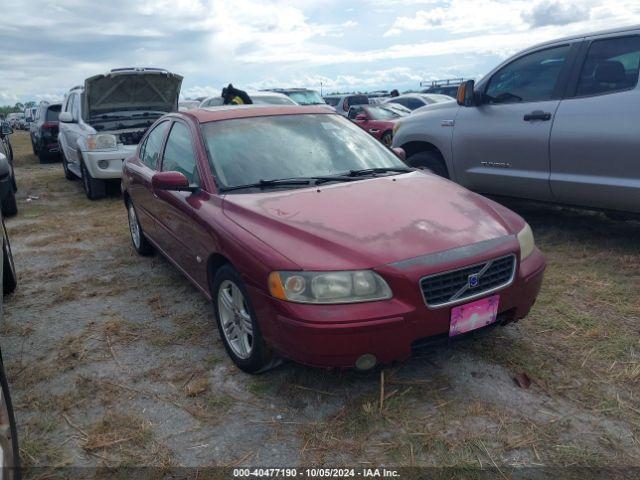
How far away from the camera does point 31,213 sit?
26.2 ft

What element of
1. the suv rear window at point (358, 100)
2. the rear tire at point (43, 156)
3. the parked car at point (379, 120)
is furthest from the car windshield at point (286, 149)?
the suv rear window at point (358, 100)

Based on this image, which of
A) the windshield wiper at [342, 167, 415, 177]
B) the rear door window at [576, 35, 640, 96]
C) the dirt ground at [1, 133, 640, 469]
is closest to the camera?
the dirt ground at [1, 133, 640, 469]

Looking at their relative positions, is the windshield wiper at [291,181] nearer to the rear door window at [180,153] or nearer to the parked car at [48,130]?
the rear door window at [180,153]

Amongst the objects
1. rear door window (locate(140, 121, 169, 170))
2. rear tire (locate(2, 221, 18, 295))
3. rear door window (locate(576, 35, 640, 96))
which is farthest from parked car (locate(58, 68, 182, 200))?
rear door window (locate(576, 35, 640, 96))

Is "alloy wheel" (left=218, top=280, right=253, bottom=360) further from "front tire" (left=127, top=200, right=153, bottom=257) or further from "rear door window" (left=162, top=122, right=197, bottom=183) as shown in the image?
"front tire" (left=127, top=200, right=153, bottom=257)

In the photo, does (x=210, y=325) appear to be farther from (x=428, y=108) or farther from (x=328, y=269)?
(x=428, y=108)

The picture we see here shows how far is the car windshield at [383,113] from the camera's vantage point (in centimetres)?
1364

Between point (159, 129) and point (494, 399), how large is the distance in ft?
11.6

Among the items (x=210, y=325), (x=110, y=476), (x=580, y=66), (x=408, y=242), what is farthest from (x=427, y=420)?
(x=580, y=66)

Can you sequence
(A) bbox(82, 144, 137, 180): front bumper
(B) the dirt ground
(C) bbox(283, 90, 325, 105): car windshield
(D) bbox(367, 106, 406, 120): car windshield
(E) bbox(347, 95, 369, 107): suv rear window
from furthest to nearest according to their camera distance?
(E) bbox(347, 95, 369, 107): suv rear window → (C) bbox(283, 90, 325, 105): car windshield → (D) bbox(367, 106, 406, 120): car windshield → (A) bbox(82, 144, 137, 180): front bumper → (B) the dirt ground

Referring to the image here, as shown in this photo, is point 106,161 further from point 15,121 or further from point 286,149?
point 15,121

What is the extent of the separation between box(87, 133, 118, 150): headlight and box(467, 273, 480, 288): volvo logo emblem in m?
7.04

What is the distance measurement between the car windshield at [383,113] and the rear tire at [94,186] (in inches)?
287

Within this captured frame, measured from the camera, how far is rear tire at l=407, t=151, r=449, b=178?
6.11 m
